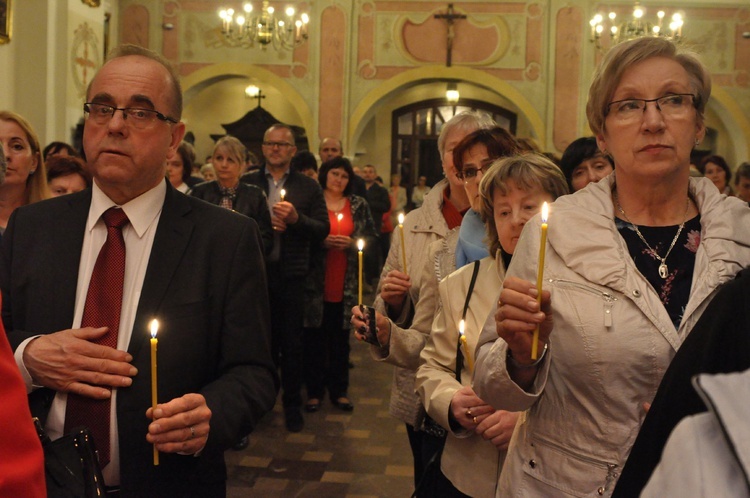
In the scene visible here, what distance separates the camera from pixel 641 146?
185 cm

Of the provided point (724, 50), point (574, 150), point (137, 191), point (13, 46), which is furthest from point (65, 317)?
point (724, 50)

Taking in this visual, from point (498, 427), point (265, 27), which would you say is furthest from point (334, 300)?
point (265, 27)

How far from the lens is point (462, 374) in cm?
247

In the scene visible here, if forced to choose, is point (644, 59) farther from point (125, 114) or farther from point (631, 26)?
point (631, 26)

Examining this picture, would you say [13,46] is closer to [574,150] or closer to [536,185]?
[574,150]

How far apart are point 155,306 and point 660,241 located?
1239mm

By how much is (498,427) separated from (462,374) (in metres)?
0.29

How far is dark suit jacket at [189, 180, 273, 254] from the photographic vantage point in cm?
542

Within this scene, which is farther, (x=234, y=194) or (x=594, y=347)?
(x=234, y=194)

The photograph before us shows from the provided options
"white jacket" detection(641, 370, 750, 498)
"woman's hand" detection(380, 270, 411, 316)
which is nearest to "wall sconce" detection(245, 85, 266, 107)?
"woman's hand" detection(380, 270, 411, 316)

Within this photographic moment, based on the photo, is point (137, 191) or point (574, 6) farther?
point (574, 6)

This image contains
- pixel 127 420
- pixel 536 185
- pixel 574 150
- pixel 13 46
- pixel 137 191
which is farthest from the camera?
pixel 13 46

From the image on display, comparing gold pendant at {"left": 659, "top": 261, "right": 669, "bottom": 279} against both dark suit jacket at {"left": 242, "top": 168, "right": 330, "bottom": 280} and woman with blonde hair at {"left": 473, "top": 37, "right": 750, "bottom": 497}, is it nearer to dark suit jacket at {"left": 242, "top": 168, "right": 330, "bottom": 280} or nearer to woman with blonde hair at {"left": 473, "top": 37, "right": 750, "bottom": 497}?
woman with blonde hair at {"left": 473, "top": 37, "right": 750, "bottom": 497}

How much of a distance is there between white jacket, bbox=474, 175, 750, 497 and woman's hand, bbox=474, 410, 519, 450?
322mm
